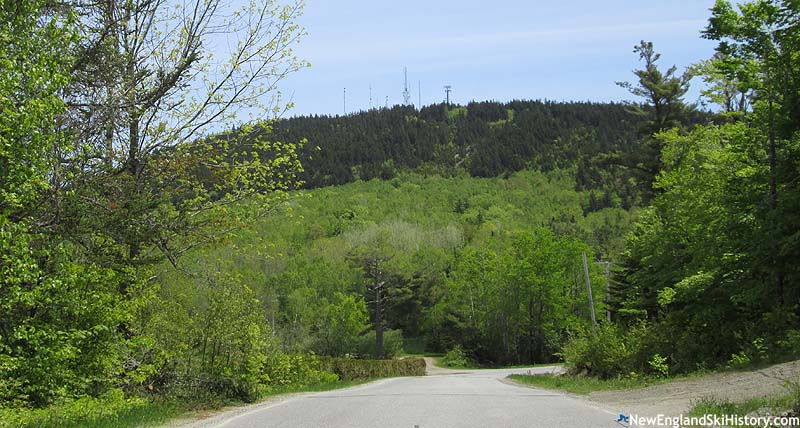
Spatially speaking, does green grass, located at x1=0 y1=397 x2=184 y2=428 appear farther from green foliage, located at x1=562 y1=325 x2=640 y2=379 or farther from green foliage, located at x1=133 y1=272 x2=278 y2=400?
green foliage, located at x1=562 y1=325 x2=640 y2=379

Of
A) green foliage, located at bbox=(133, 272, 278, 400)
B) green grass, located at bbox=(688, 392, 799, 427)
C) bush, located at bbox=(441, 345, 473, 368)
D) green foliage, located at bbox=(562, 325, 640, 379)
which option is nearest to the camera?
green grass, located at bbox=(688, 392, 799, 427)

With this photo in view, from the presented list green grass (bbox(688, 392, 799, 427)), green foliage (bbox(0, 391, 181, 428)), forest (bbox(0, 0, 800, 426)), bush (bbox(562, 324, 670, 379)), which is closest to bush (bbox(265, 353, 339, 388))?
forest (bbox(0, 0, 800, 426))

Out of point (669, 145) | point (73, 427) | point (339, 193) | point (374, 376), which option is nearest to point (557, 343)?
point (374, 376)

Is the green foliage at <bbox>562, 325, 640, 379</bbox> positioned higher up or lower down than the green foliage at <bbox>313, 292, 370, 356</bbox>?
higher up

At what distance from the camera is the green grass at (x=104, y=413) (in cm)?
1023

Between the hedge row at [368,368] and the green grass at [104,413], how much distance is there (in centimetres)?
2224

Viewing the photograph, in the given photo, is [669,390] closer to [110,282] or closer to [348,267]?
[110,282]

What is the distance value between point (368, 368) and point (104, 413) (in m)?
29.7

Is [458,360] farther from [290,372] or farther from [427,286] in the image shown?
[290,372]

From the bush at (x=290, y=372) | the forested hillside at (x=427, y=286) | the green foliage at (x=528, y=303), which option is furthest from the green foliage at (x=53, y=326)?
the green foliage at (x=528, y=303)

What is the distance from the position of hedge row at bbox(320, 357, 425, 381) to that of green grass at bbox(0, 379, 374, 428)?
22.2 m

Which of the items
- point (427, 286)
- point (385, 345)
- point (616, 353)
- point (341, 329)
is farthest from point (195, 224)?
point (427, 286)

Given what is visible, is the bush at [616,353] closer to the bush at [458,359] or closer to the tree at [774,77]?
the tree at [774,77]

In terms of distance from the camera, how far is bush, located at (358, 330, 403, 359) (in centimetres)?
6919
